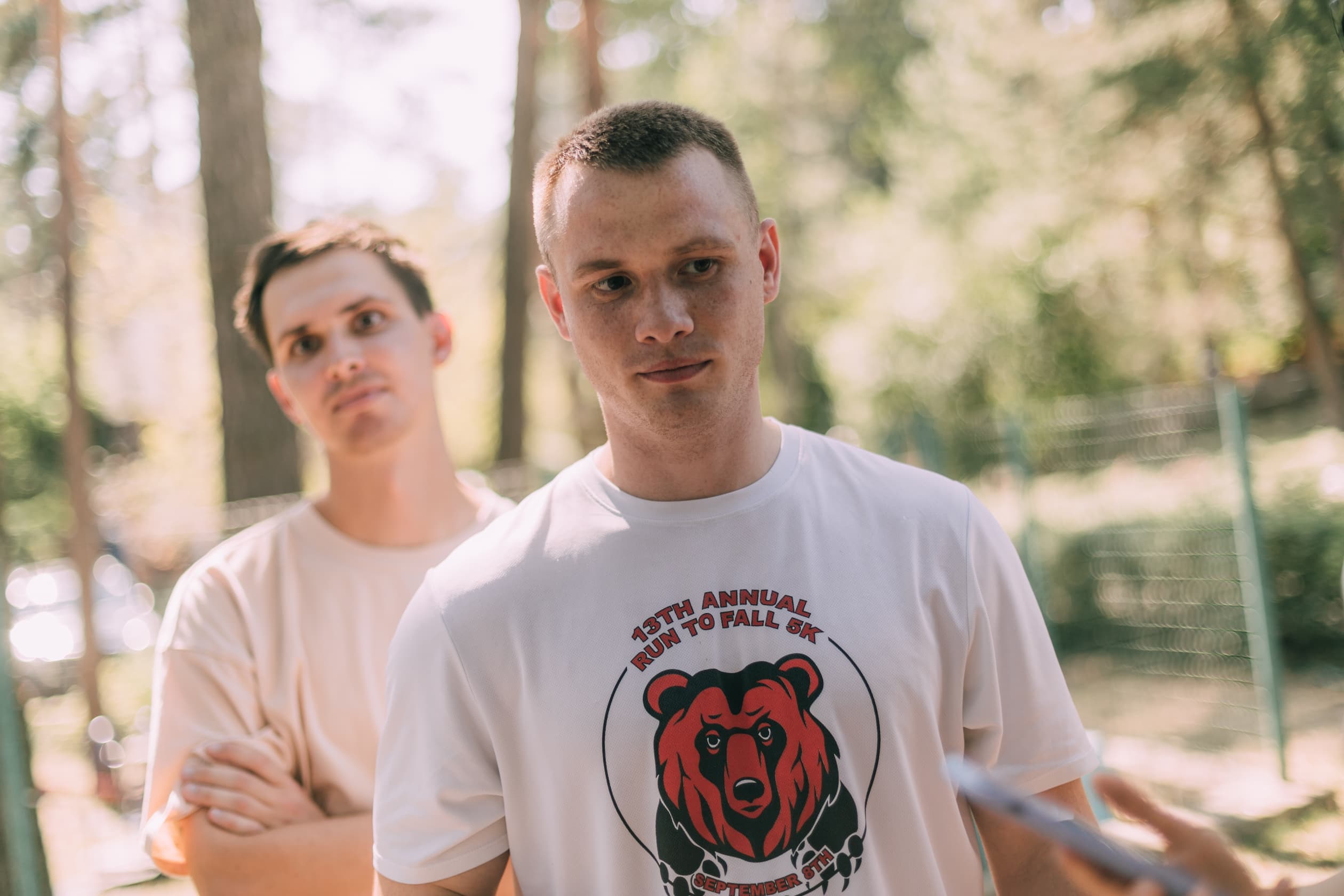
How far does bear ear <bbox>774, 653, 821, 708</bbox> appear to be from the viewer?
1.75 meters

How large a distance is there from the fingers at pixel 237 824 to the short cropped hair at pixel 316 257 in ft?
3.70

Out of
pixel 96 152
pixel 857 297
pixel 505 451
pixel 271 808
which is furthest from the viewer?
pixel 857 297

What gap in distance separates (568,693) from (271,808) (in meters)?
0.90

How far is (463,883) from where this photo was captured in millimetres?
1865

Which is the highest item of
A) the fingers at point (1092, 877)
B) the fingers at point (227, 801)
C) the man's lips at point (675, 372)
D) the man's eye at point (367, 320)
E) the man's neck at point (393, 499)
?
the man's eye at point (367, 320)

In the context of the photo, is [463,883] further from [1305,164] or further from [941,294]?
[941,294]

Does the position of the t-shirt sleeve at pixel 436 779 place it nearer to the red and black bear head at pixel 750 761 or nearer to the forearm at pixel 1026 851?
the red and black bear head at pixel 750 761

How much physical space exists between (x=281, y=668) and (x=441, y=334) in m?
0.99

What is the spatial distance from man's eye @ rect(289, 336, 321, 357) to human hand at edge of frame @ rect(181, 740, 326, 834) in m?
0.94

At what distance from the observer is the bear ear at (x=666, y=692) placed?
5.79 ft

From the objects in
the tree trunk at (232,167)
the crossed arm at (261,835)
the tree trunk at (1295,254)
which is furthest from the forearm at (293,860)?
the tree trunk at (1295,254)

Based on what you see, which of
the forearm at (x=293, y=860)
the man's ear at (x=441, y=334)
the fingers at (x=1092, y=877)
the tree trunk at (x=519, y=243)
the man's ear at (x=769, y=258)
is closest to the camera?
the fingers at (x=1092, y=877)

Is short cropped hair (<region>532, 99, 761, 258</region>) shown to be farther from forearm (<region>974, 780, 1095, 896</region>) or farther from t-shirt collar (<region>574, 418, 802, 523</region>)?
forearm (<region>974, 780, 1095, 896</region>)

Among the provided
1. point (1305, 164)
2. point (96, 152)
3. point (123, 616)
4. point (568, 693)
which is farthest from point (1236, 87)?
point (123, 616)
